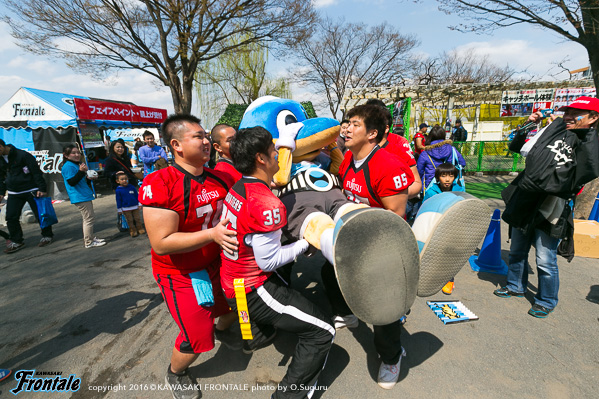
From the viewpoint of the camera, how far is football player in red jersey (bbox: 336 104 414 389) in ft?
6.66

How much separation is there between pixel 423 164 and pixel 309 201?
307 centimetres

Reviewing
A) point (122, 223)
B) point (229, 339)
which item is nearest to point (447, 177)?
point (229, 339)

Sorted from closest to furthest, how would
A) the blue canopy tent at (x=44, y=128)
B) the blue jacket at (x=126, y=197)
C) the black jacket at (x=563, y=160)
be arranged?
the black jacket at (x=563, y=160)
the blue jacket at (x=126, y=197)
the blue canopy tent at (x=44, y=128)

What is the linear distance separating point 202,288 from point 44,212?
5907mm

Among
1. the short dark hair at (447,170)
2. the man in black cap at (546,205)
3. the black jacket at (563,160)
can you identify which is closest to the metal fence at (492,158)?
the short dark hair at (447,170)

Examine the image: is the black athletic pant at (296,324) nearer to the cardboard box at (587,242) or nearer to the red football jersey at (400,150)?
the red football jersey at (400,150)

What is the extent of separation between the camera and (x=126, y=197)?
5.77 meters

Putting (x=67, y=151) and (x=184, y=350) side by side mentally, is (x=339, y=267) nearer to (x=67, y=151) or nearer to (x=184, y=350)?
(x=184, y=350)

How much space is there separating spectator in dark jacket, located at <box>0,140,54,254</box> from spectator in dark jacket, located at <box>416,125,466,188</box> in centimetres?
711

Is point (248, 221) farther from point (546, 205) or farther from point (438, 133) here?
point (438, 133)

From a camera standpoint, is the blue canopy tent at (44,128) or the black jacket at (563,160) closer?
the black jacket at (563,160)

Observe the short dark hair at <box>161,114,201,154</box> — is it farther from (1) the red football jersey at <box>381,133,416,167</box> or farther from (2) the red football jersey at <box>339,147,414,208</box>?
(1) the red football jersey at <box>381,133,416,167</box>

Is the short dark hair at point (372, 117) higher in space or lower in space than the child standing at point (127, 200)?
higher

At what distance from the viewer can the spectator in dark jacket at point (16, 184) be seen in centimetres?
520
